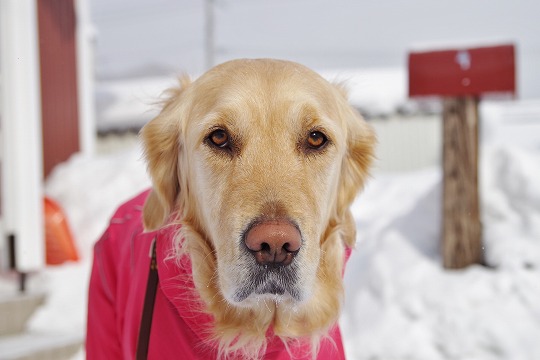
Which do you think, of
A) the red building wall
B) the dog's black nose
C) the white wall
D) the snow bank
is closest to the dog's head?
the dog's black nose

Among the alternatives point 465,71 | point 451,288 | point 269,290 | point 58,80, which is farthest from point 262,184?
point 58,80

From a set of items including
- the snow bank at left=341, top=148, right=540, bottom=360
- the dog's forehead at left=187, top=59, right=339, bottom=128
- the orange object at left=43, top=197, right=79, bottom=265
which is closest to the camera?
the dog's forehead at left=187, top=59, right=339, bottom=128

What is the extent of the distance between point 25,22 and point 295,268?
13.2 feet

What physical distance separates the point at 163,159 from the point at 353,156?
0.76m

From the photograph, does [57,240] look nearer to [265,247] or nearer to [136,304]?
[136,304]

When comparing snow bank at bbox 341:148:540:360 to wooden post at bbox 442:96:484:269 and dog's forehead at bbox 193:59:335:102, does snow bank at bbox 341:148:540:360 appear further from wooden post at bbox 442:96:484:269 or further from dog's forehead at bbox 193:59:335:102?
dog's forehead at bbox 193:59:335:102

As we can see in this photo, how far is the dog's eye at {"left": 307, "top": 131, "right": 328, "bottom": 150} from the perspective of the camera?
6.60 feet

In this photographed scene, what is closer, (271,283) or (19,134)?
(271,283)

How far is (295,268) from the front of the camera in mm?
1782

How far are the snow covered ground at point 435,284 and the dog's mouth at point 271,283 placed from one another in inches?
90.5

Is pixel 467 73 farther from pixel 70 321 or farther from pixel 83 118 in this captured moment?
pixel 83 118

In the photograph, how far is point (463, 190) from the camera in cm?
438

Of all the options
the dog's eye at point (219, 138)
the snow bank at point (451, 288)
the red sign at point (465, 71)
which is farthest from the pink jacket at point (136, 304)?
the red sign at point (465, 71)

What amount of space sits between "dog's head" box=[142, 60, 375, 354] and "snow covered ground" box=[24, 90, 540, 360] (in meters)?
1.86
